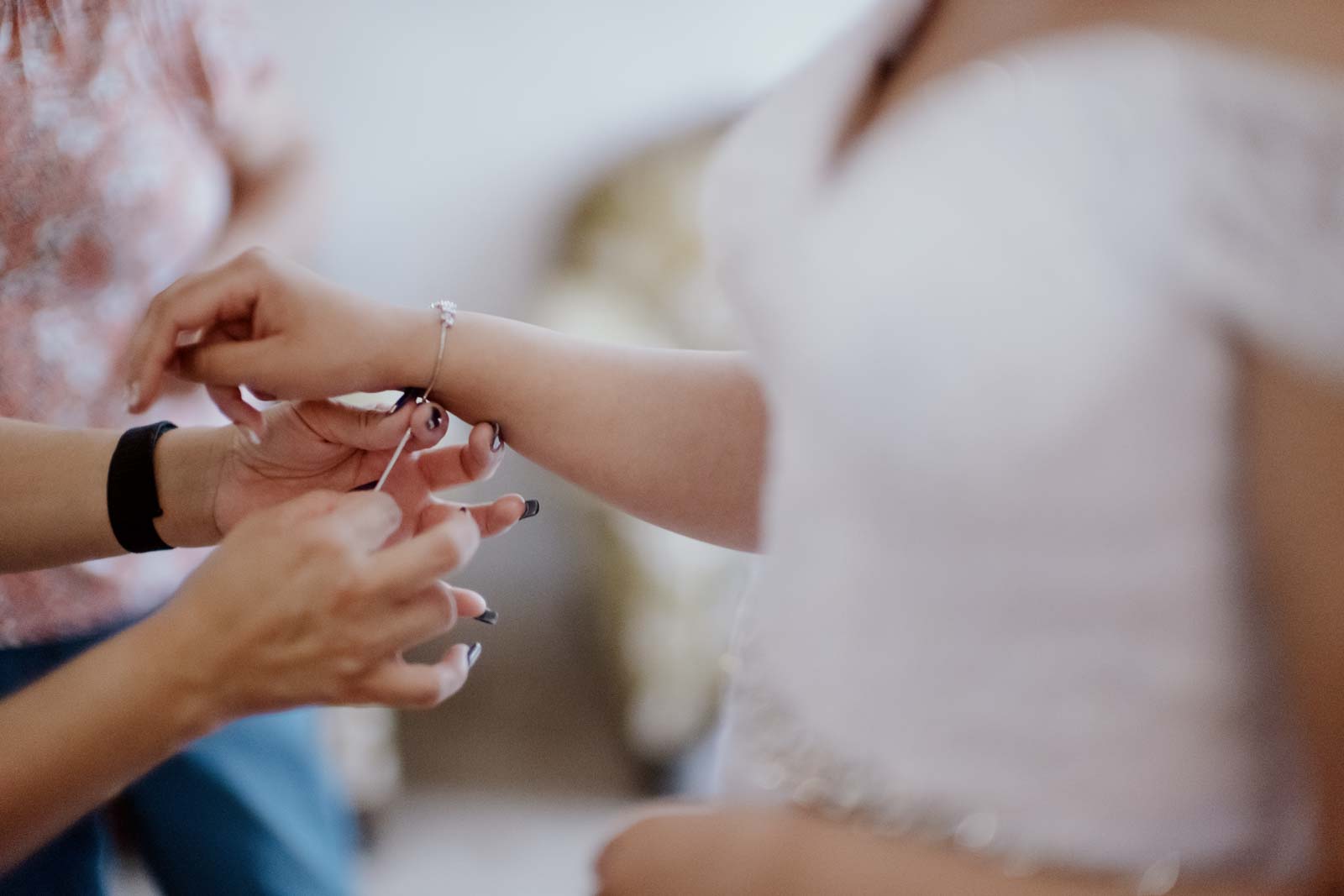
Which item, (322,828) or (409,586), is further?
(322,828)

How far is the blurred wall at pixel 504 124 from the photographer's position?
231cm

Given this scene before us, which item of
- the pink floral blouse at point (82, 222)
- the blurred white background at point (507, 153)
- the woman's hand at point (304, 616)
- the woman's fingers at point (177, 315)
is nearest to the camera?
the woman's hand at point (304, 616)

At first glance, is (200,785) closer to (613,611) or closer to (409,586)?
(409,586)

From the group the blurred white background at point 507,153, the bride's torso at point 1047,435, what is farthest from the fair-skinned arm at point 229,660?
the blurred white background at point 507,153

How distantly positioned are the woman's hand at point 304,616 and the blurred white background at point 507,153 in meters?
1.59

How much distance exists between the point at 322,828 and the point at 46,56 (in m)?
0.84

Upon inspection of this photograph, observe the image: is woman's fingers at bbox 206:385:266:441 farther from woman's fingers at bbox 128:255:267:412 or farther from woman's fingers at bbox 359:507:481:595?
woman's fingers at bbox 359:507:481:595

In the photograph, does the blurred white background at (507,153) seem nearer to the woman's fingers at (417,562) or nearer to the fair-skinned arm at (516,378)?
the fair-skinned arm at (516,378)

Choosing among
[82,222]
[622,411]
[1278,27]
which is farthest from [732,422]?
[82,222]

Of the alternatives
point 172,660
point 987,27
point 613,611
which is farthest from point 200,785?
point 613,611

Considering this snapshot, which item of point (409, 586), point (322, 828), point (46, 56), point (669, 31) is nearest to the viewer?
point (409, 586)

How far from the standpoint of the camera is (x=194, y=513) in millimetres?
904

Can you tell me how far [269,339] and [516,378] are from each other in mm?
195

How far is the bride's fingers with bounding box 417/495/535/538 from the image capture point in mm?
856
